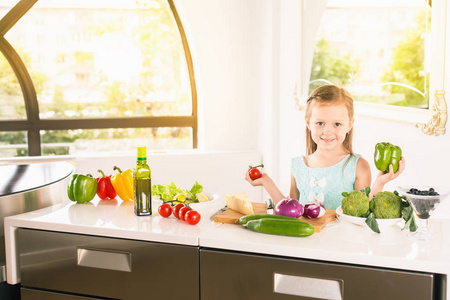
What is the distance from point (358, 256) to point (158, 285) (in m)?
0.65

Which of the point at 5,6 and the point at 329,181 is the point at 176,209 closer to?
the point at 329,181

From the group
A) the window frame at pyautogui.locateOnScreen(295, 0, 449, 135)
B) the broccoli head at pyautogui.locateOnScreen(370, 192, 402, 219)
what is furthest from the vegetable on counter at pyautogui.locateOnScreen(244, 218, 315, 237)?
the window frame at pyautogui.locateOnScreen(295, 0, 449, 135)

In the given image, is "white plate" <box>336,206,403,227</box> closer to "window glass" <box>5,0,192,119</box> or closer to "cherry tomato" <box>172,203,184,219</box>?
"cherry tomato" <box>172,203,184,219</box>

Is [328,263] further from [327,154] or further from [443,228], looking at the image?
[327,154]

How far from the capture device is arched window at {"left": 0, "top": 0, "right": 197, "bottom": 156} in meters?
4.88

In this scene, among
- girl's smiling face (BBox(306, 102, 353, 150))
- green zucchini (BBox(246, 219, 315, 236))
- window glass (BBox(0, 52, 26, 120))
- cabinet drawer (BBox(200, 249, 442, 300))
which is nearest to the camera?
cabinet drawer (BBox(200, 249, 442, 300))

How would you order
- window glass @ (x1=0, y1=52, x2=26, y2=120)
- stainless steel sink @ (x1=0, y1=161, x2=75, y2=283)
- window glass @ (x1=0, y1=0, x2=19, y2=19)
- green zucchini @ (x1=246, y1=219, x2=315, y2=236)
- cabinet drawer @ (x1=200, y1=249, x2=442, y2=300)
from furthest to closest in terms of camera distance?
window glass @ (x1=0, y1=52, x2=26, y2=120)
window glass @ (x1=0, y1=0, x2=19, y2=19)
stainless steel sink @ (x1=0, y1=161, x2=75, y2=283)
green zucchini @ (x1=246, y1=219, x2=315, y2=236)
cabinet drawer @ (x1=200, y1=249, x2=442, y2=300)

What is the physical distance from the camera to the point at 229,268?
1.57 meters

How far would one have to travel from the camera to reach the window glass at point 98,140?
5.00 metres

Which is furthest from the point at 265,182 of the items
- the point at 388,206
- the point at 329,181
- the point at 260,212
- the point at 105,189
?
the point at 105,189

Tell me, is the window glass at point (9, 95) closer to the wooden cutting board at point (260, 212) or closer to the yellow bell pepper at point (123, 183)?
the yellow bell pepper at point (123, 183)

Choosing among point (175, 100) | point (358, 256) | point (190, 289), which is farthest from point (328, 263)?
point (175, 100)

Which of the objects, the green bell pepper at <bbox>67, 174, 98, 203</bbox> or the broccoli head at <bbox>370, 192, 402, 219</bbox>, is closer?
the broccoli head at <bbox>370, 192, 402, 219</bbox>

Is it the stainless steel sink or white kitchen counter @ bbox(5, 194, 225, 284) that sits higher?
the stainless steel sink
